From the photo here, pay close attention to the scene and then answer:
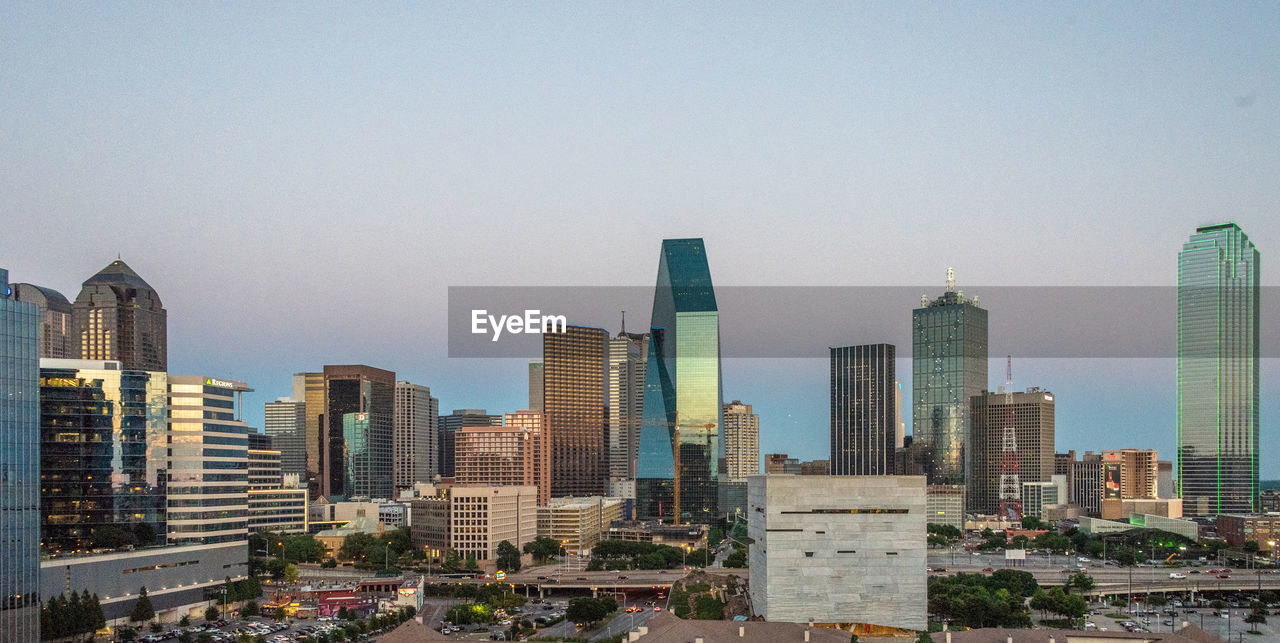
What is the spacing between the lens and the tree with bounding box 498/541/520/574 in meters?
119

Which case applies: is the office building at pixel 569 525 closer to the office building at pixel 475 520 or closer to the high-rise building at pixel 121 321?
the office building at pixel 475 520

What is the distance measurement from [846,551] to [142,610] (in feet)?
161

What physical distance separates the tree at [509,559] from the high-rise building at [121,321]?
2557 inches

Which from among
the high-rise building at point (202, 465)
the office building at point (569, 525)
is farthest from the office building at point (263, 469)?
the high-rise building at point (202, 465)

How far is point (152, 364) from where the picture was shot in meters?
156

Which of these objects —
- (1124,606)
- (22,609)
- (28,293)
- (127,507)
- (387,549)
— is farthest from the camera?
(28,293)

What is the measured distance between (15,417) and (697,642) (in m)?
40.7

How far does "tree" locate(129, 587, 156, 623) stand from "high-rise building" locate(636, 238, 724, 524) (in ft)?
369

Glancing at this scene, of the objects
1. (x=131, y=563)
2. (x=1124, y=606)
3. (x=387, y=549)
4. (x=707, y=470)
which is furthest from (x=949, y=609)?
(x=707, y=470)

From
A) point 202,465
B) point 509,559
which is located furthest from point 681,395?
point 202,465

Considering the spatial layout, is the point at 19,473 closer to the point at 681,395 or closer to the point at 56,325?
the point at 56,325

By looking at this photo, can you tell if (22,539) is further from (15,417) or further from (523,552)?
(523,552)

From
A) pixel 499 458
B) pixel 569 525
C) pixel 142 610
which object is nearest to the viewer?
pixel 142 610

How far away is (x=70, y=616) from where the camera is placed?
220ft
